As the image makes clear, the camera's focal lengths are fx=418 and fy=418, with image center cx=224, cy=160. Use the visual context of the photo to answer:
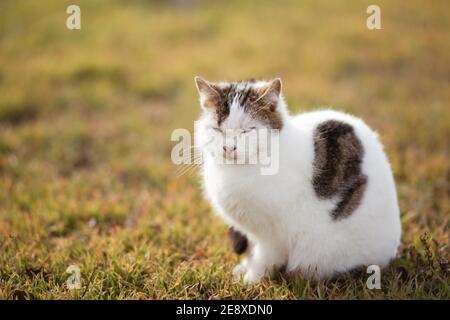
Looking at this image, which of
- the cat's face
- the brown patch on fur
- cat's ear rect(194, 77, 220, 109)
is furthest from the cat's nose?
cat's ear rect(194, 77, 220, 109)

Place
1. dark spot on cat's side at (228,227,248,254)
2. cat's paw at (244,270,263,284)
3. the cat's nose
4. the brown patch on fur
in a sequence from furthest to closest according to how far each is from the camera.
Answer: dark spot on cat's side at (228,227,248,254) < cat's paw at (244,270,263,284) < the brown patch on fur < the cat's nose

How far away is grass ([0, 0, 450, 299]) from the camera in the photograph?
9.49ft

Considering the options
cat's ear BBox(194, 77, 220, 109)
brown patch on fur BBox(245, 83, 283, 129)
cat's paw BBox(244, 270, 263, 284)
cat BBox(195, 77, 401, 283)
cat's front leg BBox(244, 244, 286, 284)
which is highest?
cat's ear BBox(194, 77, 220, 109)

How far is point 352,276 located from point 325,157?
82cm

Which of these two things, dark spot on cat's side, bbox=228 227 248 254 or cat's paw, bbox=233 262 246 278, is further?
dark spot on cat's side, bbox=228 227 248 254

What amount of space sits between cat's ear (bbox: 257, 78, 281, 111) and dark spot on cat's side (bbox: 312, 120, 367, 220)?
40 cm

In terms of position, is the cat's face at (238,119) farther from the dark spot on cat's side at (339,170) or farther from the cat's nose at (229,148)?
the dark spot on cat's side at (339,170)

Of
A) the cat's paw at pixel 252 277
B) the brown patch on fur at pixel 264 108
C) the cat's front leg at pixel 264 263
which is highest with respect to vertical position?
the brown patch on fur at pixel 264 108

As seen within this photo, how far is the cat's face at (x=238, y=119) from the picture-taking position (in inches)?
100

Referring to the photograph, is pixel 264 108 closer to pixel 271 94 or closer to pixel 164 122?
pixel 271 94

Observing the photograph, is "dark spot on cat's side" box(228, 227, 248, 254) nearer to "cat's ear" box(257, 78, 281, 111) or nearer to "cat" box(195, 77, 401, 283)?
"cat" box(195, 77, 401, 283)

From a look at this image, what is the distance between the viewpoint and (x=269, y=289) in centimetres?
273

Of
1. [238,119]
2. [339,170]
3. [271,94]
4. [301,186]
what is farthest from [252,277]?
[271,94]

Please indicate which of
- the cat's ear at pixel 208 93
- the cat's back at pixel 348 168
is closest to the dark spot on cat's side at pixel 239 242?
the cat's back at pixel 348 168
